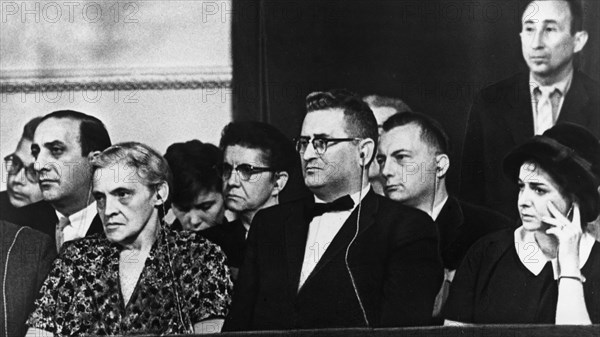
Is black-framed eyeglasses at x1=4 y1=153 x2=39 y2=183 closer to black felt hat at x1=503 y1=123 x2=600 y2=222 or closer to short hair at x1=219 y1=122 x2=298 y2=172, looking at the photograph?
short hair at x1=219 y1=122 x2=298 y2=172

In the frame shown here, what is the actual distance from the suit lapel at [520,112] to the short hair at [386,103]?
812 millimetres

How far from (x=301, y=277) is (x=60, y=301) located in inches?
69.0

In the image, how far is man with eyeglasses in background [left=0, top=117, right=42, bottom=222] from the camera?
695cm

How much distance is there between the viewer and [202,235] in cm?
700

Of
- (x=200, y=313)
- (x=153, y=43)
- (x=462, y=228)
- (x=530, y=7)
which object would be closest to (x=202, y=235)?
(x=200, y=313)

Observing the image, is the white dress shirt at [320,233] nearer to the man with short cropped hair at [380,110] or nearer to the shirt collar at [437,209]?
the man with short cropped hair at [380,110]

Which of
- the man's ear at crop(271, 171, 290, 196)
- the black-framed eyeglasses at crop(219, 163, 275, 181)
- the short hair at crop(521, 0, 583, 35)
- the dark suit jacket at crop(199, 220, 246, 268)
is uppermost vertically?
the short hair at crop(521, 0, 583, 35)

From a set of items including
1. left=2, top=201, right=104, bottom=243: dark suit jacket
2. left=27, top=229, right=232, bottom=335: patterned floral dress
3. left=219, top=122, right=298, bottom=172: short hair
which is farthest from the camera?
left=219, top=122, right=298, bottom=172: short hair

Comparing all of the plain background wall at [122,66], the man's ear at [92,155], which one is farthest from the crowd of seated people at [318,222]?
the plain background wall at [122,66]

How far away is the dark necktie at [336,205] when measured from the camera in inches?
278

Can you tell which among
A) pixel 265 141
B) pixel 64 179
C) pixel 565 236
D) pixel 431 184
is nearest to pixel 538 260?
pixel 565 236

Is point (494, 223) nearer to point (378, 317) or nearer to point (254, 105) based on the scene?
point (378, 317)


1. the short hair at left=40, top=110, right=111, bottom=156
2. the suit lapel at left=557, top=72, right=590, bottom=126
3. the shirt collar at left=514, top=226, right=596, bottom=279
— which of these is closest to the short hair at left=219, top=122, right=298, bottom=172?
the short hair at left=40, top=110, right=111, bottom=156

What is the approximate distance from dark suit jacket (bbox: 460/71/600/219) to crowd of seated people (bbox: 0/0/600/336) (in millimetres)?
16
